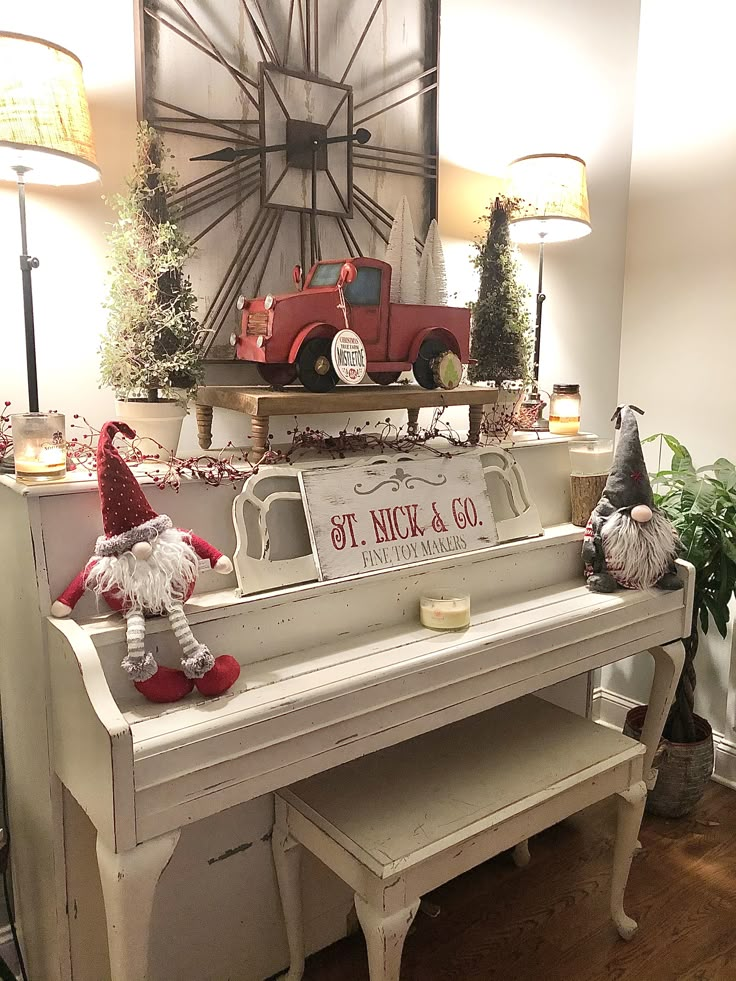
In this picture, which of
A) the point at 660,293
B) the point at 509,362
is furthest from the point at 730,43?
the point at 509,362

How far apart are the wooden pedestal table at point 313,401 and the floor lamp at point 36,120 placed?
39 cm

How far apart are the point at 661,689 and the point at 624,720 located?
735mm

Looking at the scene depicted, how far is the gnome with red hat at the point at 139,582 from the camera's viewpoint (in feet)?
4.35

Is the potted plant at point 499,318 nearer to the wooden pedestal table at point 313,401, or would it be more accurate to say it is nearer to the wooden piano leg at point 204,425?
the wooden pedestal table at point 313,401

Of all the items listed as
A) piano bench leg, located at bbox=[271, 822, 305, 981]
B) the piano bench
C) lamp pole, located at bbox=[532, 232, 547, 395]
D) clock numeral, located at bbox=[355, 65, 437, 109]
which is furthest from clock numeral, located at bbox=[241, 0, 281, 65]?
piano bench leg, located at bbox=[271, 822, 305, 981]

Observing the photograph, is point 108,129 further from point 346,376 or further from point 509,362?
point 509,362

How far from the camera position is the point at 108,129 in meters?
1.68

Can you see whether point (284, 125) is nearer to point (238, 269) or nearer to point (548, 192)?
point (238, 269)

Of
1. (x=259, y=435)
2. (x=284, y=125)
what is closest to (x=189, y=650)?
(x=259, y=435)

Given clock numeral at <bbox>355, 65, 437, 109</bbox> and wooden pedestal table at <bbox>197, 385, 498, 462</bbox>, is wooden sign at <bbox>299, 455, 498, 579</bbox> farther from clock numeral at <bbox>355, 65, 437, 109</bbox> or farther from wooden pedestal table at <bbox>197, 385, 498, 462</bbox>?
clock numeral at <bbox>355, 65, 437, 109</bbox>

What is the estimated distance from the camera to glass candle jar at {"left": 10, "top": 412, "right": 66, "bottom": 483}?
138 centimetres

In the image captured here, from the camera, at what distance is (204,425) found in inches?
70.4

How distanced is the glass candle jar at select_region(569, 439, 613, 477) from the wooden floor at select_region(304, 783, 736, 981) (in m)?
1.10

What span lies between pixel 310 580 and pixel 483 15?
179 cm
